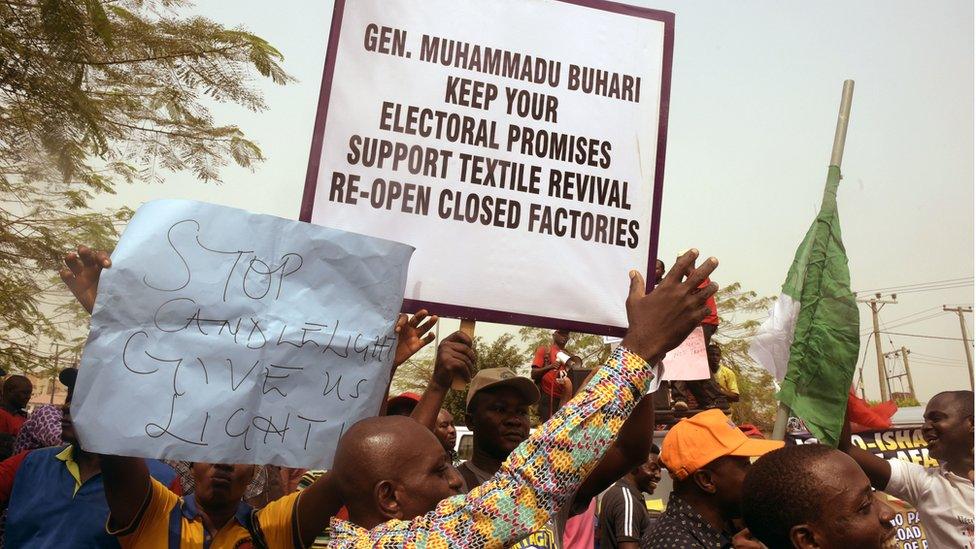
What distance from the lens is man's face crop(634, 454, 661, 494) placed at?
630 centimetres

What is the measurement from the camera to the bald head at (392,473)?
1.90 m

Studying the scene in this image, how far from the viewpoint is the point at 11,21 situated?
10.3 meters

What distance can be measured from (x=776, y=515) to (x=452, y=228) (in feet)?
4.61

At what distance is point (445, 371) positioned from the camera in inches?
108

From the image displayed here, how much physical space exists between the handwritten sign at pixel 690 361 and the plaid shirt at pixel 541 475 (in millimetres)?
3325

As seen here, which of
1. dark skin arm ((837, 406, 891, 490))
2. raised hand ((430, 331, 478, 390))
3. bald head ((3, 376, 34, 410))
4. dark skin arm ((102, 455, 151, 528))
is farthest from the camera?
bald head ((3, 376, 34, 410))

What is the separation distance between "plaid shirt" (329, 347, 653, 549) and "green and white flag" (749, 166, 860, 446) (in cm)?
210

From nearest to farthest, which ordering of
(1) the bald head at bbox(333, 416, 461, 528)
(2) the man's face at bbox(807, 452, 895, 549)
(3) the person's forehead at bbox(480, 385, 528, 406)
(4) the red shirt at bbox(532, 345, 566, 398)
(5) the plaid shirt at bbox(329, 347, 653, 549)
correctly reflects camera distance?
(5) the plaid shirt at bbox(329, 347, 653, 549)
(1) the bald head at bbox(333, 416, 461, 528)
(2) the man's face at bbox(807, 452, 895, 549)
(3) the person's forehead at bbox(480, 385, 528, 406)
(4) the red shirt at bbox(532, 345, 566, 398)

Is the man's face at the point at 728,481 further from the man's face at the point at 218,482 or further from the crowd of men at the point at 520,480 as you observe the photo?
the man's face at the point at 218,482

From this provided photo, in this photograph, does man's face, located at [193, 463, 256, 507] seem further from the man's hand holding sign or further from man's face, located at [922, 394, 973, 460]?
man's face, located at [922, 394, 973, 460]

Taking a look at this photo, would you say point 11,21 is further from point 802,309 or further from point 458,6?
point 802,309

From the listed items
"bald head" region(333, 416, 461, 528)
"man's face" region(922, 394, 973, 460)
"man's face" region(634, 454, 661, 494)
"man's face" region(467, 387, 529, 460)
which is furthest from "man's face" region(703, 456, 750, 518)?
"man's face" region(634, 454, 661, 494)

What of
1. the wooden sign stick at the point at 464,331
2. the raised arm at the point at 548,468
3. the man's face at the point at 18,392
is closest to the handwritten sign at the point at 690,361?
the wooden sign stick at the point at 464,331

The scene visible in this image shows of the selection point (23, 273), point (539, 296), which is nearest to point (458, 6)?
point (539, 296)
